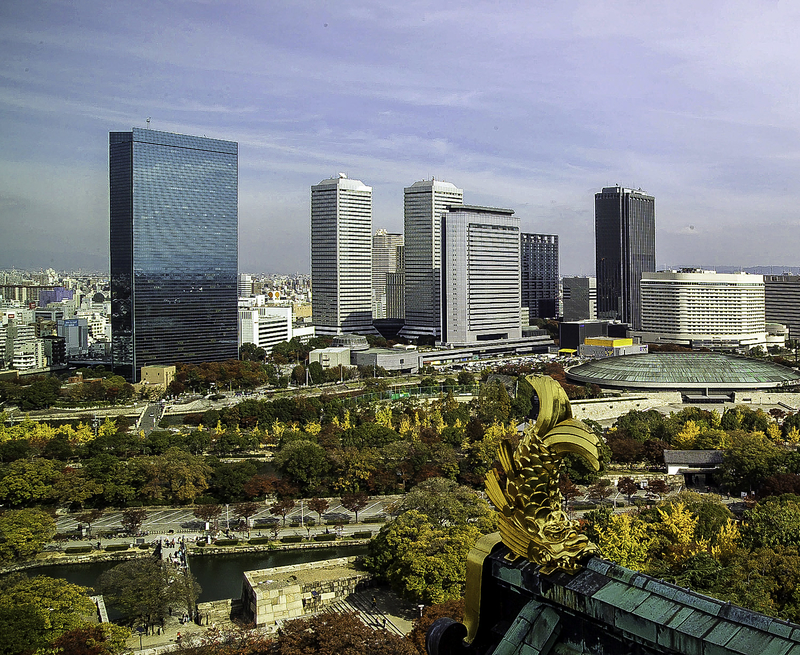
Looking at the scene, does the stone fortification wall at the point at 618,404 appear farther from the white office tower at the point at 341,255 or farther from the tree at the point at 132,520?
the white office tower at the point at 341,255

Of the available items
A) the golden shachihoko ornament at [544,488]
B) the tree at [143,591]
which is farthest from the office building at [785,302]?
the golden shachihoko ornament at [544,488]

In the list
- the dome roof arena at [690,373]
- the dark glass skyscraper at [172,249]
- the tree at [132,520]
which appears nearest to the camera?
the tree at [132,520]

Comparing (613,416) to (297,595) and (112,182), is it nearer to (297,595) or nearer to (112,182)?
(297,595)

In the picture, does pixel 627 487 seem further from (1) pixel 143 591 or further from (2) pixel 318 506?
(1) pixel 143 591

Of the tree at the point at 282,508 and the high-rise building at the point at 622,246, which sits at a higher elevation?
the high-rise building at the point at 622,246

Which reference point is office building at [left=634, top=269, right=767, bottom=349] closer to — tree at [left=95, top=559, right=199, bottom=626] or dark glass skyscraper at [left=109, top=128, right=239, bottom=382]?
dark glass skyscraper at [left=109, top=128, right=239, bottom=382]

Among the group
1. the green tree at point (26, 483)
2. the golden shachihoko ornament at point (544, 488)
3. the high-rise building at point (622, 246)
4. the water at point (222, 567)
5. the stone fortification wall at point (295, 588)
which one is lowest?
the water at point (222, 567)

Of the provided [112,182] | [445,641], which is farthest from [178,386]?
[445,641]
